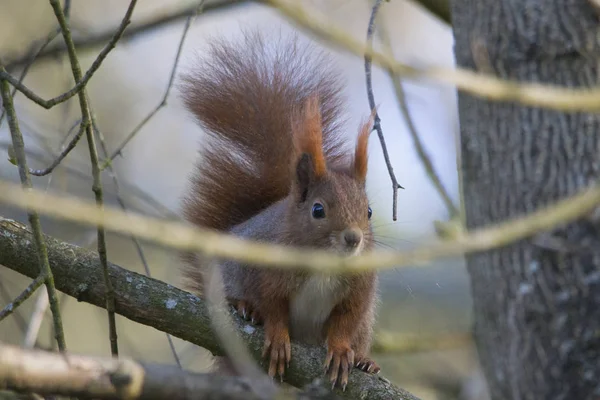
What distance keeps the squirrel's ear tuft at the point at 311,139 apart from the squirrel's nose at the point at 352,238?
13.9 inches

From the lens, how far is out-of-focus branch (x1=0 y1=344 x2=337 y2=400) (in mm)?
1150

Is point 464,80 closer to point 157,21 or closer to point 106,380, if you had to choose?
point 106,380

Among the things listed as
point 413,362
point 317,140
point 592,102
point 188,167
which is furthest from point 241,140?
point 188,167

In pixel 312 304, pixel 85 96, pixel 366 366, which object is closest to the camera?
pixel 85 96

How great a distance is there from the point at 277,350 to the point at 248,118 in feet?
3.41

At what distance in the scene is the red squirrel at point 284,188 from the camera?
2529mm

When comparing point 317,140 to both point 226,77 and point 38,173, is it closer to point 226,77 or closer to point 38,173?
point 226,77

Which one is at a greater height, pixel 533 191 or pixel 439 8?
pixel 439 8

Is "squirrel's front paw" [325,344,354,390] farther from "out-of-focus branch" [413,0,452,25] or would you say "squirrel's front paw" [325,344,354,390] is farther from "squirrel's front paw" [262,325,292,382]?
"out-of-focus branch" [413,0,452,25]

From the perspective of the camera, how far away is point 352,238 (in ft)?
7.68

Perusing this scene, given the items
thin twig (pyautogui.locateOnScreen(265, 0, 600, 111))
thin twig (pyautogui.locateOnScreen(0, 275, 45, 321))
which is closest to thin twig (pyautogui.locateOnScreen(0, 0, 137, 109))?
thin twig (pyautogui.locateOnScreen(0, 275, 45, 321))

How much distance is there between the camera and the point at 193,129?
21.5 ft

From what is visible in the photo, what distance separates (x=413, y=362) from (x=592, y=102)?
291cm

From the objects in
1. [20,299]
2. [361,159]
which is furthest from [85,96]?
[361,159]
